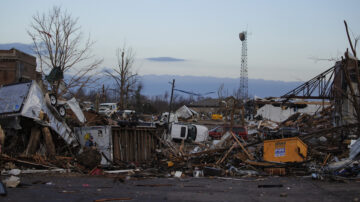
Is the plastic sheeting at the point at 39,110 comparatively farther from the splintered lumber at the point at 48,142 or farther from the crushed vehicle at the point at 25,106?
the splintered lumber at the point at 48,142

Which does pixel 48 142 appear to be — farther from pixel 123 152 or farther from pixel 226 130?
pixel 226 130

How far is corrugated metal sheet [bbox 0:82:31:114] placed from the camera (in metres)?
13.2

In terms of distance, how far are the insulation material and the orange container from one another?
3616cm

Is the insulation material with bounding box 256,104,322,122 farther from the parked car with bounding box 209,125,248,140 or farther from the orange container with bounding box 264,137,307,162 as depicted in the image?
the orange container with bounding box 264,137,307,162

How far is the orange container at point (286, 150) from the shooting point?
13586 mm

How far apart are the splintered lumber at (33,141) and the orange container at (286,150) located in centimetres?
875

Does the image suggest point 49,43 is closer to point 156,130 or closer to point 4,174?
point 156,130

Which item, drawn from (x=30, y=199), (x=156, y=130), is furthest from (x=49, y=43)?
(x=30, y=199)

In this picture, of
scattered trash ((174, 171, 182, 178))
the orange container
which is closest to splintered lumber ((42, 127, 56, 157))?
scattered trash ((174, 171, 182, 178))

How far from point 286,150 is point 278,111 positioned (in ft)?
130

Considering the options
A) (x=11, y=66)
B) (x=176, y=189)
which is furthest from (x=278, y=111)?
(x=176, y=189)

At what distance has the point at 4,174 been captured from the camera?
11.4 metres

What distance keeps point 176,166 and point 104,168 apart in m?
2.85

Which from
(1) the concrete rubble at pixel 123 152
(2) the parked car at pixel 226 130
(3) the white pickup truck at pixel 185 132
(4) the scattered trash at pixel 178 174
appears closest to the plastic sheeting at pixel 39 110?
(1) the concrete rubble at pixel 123 152
